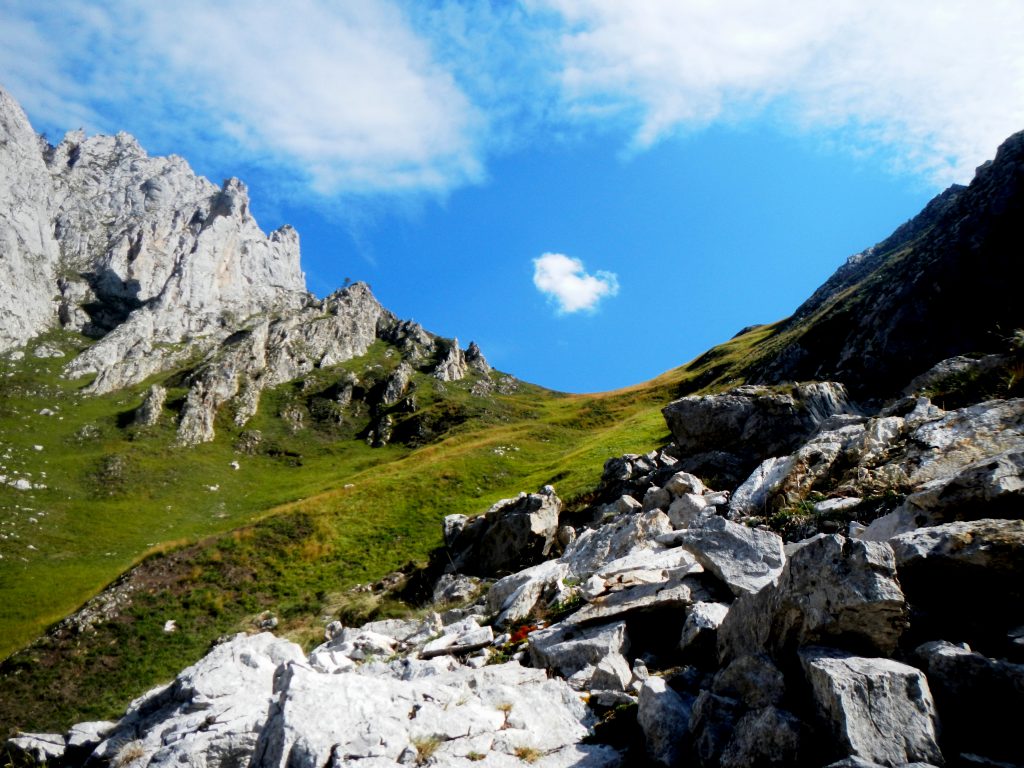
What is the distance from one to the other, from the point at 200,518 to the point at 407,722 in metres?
87.3

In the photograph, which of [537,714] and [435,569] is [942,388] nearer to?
[537,714]

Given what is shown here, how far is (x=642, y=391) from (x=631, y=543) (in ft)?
380

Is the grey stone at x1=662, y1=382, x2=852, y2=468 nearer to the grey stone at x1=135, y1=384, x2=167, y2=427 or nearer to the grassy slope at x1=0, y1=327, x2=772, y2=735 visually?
the grassy slope at x1=0, y1=327, x2=772, y2=735

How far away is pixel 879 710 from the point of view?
5.04m

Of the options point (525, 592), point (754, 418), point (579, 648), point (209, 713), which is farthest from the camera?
point (754, 418)

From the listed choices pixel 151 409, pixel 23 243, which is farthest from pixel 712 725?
pixel 23 243

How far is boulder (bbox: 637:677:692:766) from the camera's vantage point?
249 inches

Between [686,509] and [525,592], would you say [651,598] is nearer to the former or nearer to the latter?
[525,592]

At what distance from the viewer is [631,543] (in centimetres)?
1717

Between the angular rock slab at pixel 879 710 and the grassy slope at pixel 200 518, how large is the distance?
80.7ft

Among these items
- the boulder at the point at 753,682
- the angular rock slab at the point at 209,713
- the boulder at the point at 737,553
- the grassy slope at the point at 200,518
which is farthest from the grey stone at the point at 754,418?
the angular rock slab at the point at 209,713

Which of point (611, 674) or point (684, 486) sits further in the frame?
point (684, 486)

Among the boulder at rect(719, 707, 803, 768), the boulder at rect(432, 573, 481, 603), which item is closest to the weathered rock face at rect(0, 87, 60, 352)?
the boulder at rect(432, 573, 481, 603)

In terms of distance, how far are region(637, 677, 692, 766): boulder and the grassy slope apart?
22.1 meters
